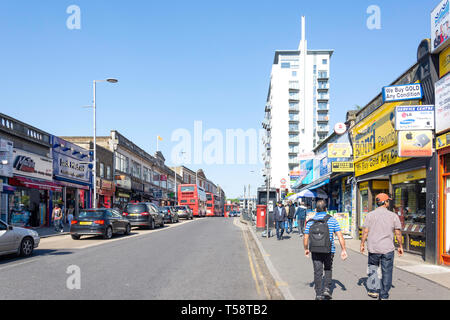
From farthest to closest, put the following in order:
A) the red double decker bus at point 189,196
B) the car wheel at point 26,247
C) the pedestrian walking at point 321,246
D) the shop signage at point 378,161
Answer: the red double decker bus at point 189,196
the shop signage at point 378,161
the car wheel at point 26,247
the pedestrian walking at point 321,246

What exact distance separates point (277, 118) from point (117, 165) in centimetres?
4901

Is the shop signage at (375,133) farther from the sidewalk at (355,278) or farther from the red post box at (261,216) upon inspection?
the red post box at (261,216)

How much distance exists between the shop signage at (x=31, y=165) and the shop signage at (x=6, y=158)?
585 mm

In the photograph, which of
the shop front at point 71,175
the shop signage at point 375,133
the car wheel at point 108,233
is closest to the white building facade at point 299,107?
the shop front at point 71,175

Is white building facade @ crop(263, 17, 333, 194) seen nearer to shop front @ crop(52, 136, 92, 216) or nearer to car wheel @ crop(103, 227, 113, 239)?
shop front @ crop(52, 136, 92, 216)

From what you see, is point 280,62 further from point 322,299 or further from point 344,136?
point 322,299

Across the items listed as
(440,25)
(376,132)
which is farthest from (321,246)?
(376,132)

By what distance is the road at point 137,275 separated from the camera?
7.21 meters

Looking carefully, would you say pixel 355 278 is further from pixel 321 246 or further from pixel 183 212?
pixel 183 212

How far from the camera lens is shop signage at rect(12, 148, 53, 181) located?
24109 mm

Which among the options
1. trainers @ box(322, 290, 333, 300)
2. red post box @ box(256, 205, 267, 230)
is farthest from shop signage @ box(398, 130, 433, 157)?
red post box @ box(256, 205, 267, 230)

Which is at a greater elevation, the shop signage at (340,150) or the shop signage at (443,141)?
the shop signage at (340,150)

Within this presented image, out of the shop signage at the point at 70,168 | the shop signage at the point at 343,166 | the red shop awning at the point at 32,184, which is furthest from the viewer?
the shop signage at the point at 70,168
